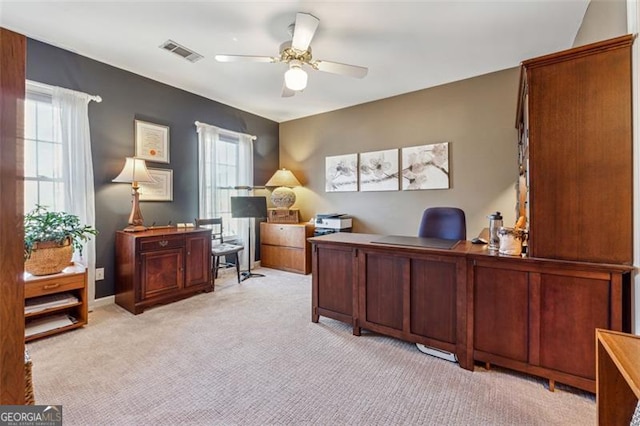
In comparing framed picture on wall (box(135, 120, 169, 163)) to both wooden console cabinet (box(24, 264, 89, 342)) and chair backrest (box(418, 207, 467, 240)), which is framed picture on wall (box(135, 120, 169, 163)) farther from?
chair backrest (box(418, 207, 467, 240))

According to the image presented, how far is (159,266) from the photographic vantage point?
3113 millimetres

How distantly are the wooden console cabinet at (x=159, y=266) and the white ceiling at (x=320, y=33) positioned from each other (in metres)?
1.88

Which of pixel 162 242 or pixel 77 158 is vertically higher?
pixel 77 158

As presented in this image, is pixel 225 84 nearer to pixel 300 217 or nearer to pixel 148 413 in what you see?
pixel 300 217

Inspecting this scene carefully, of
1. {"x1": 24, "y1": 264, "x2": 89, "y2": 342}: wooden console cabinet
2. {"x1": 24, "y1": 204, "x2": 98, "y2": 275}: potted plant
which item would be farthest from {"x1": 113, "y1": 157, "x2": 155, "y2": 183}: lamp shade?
{"x1": 24, "y1": 264, "x2": 89, "y2": 342}: wooden console cabinet

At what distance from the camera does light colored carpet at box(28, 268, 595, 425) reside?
1542 millimetres

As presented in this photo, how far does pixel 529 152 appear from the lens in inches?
69.4

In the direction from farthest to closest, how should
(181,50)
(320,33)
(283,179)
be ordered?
(283,179)
(181,50)
(320,33)

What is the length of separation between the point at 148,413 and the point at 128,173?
2.39m

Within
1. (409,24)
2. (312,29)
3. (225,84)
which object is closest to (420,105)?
(409,24)

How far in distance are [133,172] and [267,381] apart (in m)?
2.56

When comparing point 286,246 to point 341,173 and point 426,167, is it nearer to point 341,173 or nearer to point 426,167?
point 341,173

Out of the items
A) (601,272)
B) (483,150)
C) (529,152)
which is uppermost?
(483,150)

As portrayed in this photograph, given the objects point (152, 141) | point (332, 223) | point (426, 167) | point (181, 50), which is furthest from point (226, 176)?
point (426, 167)
